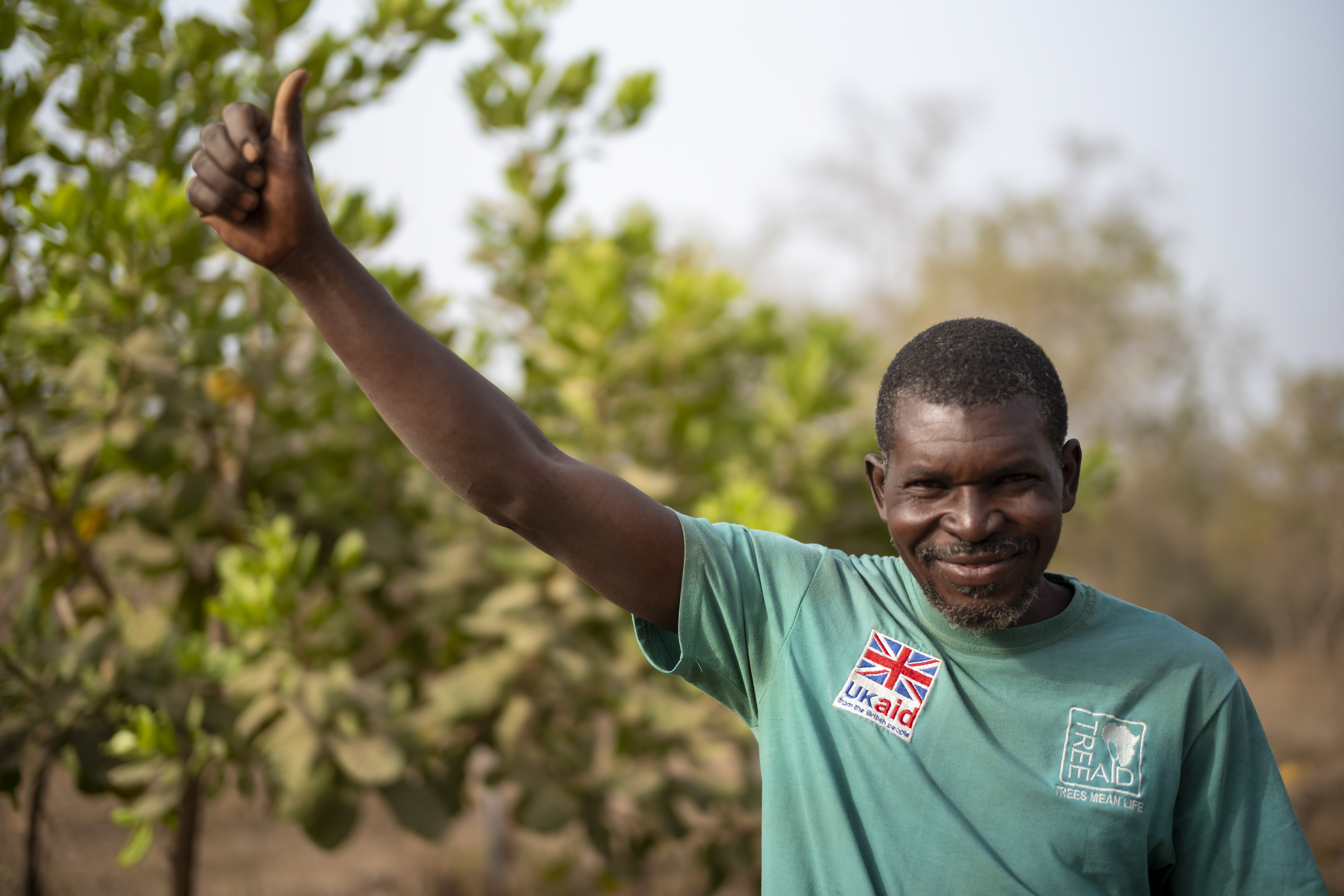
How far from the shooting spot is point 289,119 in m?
1.10

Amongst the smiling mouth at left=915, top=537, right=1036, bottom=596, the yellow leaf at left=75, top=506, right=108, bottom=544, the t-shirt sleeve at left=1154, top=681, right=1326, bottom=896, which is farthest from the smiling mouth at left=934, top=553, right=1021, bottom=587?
the yellow leaf at left=75, top=506, right=108, bottom=544

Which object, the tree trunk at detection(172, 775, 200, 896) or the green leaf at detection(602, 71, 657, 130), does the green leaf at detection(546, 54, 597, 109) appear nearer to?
the green leaf at detection(602, 71, 657, 130)

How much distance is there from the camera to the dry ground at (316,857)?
3.42 m

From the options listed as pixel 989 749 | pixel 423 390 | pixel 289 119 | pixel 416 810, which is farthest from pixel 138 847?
pixel 989 749

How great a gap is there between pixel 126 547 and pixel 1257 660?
439 inches

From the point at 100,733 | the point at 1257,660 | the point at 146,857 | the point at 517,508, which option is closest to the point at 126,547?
the point at 100,733

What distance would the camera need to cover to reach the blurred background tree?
8.17ft

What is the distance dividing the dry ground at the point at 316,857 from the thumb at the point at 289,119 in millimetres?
2633

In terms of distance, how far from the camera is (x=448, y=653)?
3434mm

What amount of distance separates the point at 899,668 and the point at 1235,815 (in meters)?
0.44

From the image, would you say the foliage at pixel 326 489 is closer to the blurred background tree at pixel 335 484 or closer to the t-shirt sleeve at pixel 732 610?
→ the blurred background tree at pixel 335 484

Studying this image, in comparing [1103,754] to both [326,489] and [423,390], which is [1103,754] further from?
[326,489]

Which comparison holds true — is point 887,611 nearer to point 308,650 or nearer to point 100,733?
point 308,650

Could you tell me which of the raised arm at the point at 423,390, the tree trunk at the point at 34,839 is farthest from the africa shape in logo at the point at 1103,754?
the tree trunk at the point at 34,839
